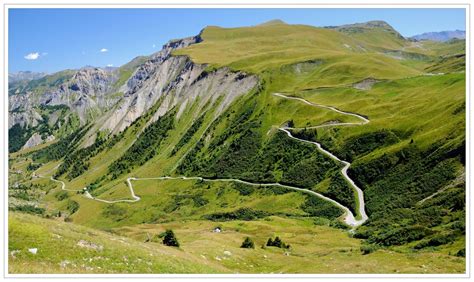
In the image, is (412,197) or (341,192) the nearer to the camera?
(412,197)

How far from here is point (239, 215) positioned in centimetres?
13862

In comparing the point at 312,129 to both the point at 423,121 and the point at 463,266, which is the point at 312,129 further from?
the point at 463,266

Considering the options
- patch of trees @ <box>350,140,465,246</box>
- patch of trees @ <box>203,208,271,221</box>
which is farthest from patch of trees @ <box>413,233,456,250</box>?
patch of trees @ <box>203,208,271,221</box>

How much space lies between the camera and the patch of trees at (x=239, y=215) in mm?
135375

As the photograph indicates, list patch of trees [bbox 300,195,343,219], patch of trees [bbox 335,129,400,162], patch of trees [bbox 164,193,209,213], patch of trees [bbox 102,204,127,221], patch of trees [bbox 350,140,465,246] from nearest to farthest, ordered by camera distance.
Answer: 1. patch of trees [bbox 350,140,465,246]
2. patch of trees [bbox 300,195,343,219]
3. patch of trees [bbox 335,129,400,162]
4. patch of trees [bbox 164,193,209,213]
5. patch of trees [bbox 102,204,127,221]

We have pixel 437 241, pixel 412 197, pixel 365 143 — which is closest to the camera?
pixel 437 241

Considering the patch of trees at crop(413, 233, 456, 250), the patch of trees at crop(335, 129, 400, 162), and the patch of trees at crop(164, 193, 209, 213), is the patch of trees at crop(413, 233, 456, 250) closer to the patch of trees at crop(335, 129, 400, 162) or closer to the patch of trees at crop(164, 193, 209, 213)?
the patch of trees at crop(335, 129, 400, 162)

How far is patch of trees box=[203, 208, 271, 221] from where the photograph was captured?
135 metres

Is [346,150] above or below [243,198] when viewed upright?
above

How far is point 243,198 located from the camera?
159m

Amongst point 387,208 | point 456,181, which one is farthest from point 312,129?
point 456,181

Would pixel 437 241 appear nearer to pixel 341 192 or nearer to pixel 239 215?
pixel 341 192

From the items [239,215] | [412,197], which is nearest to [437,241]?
[412,197]

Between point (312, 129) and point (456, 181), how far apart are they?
88.4 m
